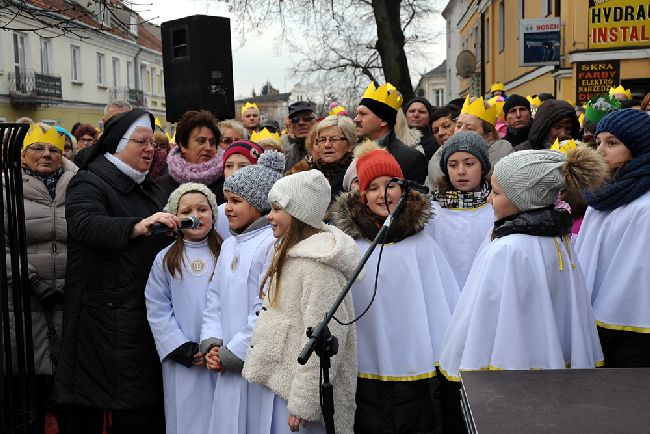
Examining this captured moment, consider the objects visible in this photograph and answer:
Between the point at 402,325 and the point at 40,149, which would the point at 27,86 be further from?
the point at 402,325

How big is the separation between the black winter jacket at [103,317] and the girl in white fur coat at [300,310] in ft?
2.75

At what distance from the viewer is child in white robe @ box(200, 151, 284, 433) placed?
364 cm

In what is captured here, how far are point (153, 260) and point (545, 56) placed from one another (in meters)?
14.8

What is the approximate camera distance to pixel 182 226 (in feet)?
12.0

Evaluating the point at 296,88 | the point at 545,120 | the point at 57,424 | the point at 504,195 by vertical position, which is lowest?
the point at 57,424

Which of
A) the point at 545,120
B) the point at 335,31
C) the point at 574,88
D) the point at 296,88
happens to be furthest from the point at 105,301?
the point at 296,88

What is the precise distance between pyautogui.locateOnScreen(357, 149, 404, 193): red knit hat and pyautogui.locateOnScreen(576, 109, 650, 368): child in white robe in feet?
3.73

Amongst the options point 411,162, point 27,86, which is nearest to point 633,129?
point 411,162

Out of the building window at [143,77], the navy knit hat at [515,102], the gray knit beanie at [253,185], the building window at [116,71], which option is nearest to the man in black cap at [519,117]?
the navy knit hat at [515,102]

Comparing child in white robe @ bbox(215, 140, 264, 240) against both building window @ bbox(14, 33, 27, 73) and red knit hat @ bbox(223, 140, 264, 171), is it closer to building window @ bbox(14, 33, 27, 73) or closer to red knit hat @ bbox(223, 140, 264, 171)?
red knit hat @ bbox(223, 140, 264, 171)

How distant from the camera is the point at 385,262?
377cm

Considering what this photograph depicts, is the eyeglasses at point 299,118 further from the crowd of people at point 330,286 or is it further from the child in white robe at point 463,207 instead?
the child in white robe at point 463,207

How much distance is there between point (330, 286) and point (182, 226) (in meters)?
0.92

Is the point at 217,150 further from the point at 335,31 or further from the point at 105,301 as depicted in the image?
the point at 335,31
